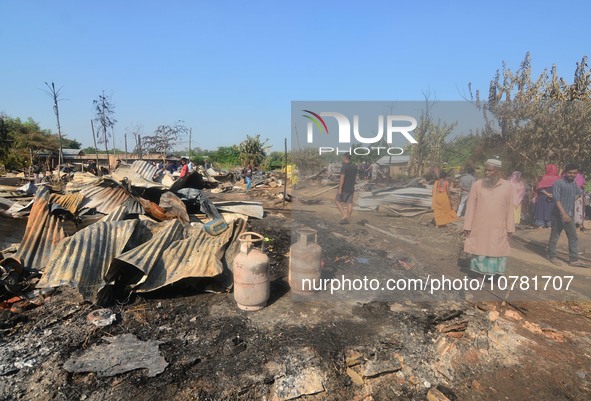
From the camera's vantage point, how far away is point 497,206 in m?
4.54

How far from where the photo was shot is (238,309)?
163 inches

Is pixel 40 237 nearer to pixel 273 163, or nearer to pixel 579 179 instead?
pixel 579 179

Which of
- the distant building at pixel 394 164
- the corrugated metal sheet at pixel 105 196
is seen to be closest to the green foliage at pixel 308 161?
the distant building at pixel 394 164

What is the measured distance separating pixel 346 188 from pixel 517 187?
2429mm

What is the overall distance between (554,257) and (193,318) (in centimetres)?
522

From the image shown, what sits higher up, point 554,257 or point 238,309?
point 554,257

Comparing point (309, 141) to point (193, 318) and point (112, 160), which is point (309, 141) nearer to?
point (193, 318)

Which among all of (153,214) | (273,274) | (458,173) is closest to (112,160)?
(153,214)

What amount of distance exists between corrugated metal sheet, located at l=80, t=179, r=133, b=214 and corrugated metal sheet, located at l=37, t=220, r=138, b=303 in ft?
8.55

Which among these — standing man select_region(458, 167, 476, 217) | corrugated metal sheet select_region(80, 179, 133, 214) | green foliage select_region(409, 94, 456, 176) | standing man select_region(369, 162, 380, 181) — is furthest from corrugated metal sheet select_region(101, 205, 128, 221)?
standing man select_region(458, 167, 476, 217)

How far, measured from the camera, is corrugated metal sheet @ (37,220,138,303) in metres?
3.85

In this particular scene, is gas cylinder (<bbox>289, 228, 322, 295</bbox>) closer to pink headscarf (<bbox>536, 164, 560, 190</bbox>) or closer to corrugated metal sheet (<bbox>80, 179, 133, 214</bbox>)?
pink headscarf (<bbox>536, 164, 560, 190</bbox>)

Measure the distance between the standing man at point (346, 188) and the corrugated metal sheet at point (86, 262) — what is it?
120 inches

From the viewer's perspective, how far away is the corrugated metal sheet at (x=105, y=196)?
6668mm
